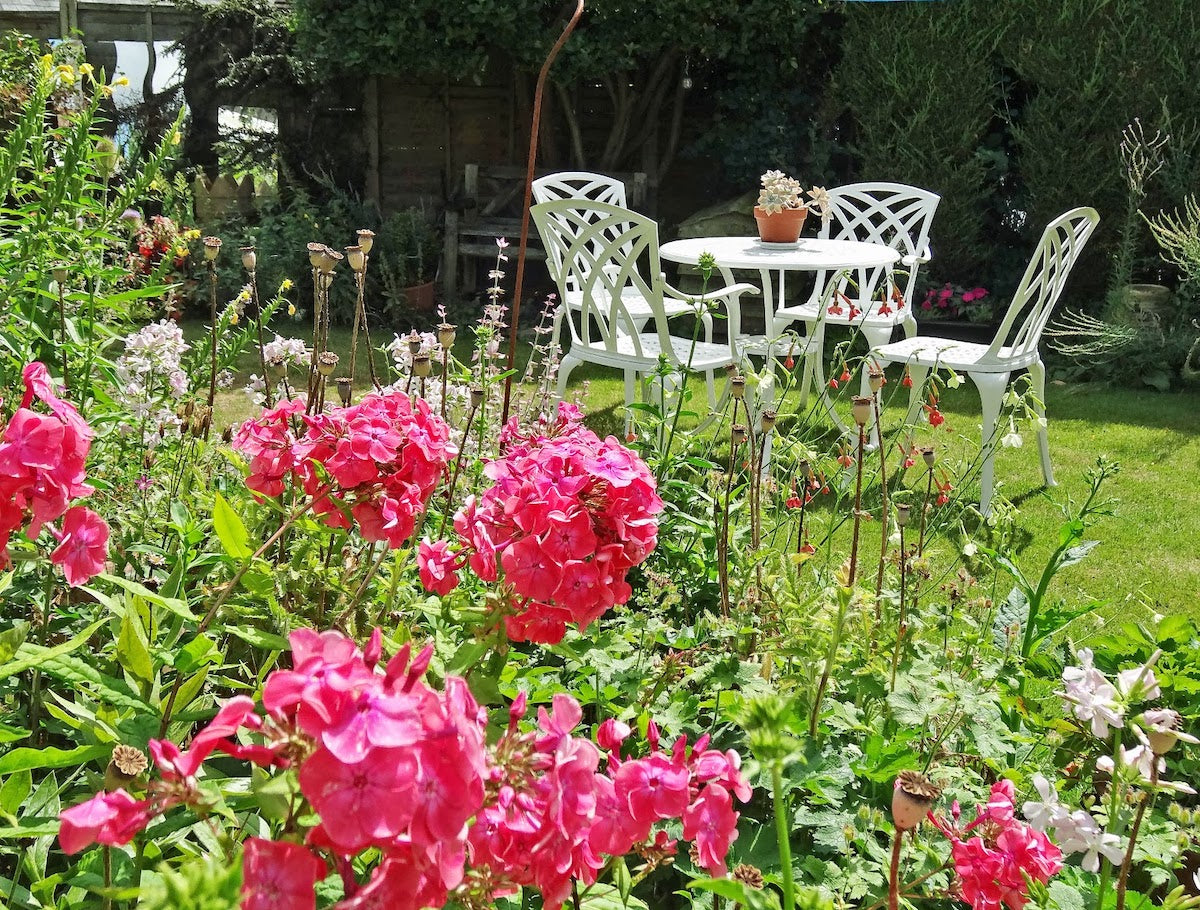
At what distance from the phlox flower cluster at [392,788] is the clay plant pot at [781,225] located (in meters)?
4.28

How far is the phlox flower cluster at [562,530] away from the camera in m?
0.88

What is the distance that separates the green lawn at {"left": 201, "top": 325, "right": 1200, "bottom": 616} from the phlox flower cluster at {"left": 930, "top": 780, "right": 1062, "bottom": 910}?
171cm

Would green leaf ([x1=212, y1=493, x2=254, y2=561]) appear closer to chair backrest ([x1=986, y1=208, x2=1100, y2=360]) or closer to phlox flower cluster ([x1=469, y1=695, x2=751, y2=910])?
phlox flower cluster ([x1=469, y1=695, x2=751, y2=910])

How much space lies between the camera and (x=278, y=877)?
19.4 inches

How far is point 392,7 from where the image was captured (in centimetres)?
702

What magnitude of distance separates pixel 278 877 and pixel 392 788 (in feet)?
0.24

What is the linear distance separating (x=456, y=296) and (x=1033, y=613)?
19.8ft

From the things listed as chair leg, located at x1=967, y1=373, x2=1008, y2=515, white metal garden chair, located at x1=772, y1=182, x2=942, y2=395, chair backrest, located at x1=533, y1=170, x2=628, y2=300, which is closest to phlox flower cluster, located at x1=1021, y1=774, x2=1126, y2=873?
chair leg, located at x1=967, y1=373, x2=1008, y2=515

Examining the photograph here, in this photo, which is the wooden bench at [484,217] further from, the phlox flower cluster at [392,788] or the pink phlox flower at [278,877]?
the pink phlox flower at [278,877]

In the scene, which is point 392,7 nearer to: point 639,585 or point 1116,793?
point 639,585

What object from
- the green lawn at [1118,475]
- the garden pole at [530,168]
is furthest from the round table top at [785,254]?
the garden pole at [530,168]

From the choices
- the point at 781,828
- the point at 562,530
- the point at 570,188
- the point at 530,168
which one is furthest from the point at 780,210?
the point at 781,828

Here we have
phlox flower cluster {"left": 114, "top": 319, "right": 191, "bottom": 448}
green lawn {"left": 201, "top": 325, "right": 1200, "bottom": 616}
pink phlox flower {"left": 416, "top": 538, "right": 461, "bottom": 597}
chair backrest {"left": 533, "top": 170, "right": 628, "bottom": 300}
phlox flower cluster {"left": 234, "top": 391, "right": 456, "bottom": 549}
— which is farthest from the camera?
chair backrest {"left": 533, "top": 170, "right": 628, "bottom": 300}

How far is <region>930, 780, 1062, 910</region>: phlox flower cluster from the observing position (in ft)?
2.77
